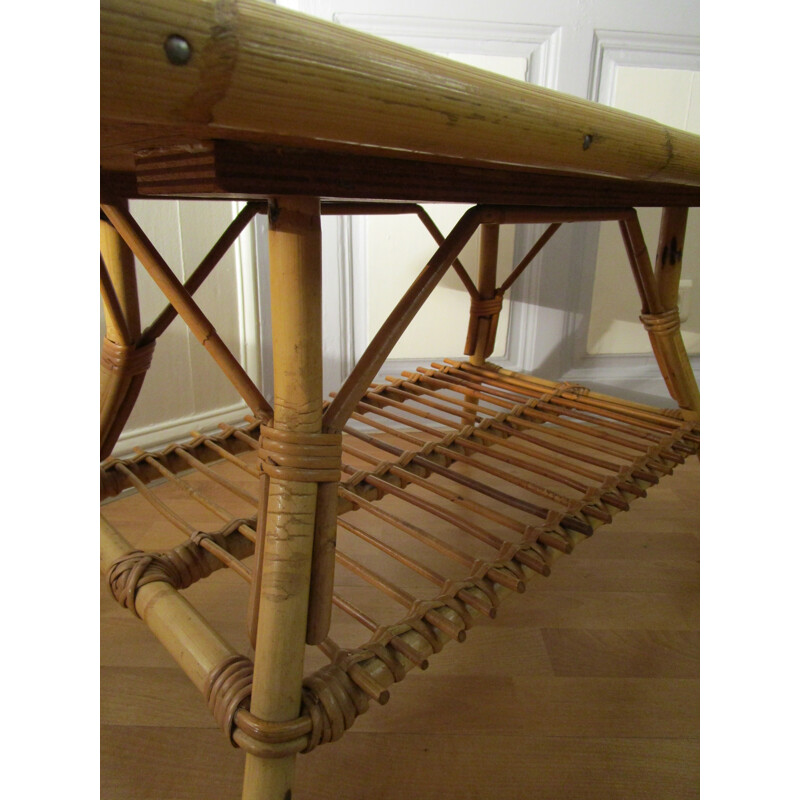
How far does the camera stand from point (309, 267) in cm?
42

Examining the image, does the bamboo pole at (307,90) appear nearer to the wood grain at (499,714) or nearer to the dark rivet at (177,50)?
the dark rivet at (177,50)

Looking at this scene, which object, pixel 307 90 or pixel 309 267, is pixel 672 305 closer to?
pixel 309 267

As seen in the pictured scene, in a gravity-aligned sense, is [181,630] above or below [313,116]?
below

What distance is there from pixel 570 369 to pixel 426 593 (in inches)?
39.2

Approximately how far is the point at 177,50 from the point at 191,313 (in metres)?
0.32

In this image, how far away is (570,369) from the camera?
69.2 inches

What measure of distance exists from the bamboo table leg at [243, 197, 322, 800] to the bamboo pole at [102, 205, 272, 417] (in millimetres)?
59

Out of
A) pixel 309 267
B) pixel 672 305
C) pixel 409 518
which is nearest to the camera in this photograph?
pixel 309 267

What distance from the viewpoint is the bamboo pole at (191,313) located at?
19.7 inches

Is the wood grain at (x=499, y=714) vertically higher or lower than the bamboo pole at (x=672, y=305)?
lower

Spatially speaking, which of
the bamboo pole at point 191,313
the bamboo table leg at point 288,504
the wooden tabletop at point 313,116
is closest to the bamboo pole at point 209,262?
the bamboo pole at point 191,313

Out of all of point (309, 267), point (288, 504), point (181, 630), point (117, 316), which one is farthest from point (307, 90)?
point (117, 316)
